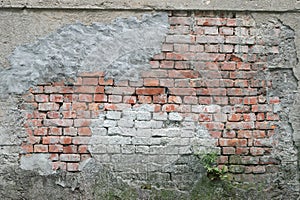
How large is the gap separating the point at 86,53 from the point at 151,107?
76cm

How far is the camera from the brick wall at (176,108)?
3953mm

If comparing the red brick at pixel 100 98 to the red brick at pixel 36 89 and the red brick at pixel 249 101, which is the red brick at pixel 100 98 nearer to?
the red brick at pixel 36 89

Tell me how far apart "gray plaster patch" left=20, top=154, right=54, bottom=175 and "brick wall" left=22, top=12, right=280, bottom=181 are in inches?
2.1

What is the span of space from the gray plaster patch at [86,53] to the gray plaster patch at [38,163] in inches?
23.4

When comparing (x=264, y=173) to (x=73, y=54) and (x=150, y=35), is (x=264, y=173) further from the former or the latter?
(x=73, y=54)

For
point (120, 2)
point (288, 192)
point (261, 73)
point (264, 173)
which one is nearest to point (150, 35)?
point (120, 2)

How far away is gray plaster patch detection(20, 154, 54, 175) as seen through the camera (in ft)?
→ 12.8

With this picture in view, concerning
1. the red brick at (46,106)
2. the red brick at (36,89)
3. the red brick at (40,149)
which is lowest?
the red brick at (40,149)

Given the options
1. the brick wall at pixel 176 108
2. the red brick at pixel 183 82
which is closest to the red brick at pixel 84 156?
the brick wall at pixel 176 108

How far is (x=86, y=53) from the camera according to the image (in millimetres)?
3975

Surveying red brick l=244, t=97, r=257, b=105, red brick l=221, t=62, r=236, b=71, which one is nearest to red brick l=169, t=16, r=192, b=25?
red brick l=221, t=62, r=236, b=71

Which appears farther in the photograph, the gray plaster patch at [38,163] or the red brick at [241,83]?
the red brick at [241,83]

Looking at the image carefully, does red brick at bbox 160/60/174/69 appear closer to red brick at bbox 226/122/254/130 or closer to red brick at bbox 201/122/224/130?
red brick at bbox 201/122/224/130

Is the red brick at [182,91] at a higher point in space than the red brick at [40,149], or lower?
higher
